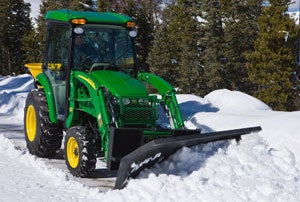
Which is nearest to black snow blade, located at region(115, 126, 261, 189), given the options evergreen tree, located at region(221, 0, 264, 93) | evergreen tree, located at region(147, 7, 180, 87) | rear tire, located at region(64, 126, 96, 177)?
rear tire, located at region(64, 126, 96, 177)

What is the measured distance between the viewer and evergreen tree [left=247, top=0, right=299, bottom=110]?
3112 cm

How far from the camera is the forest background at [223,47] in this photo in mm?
31547

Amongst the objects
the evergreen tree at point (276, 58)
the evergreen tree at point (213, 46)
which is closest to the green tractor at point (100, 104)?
the evergreen tree at point (276, 58)

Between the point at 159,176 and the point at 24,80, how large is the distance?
1784 cm

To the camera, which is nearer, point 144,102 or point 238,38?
point 144,102

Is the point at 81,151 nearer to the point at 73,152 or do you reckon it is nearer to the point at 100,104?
the point at 73,152

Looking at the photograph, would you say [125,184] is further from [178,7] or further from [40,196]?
[178,7]

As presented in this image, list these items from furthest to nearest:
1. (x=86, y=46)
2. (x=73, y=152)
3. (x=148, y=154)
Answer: (x=86, y=46), (x=73, y=152), (x=148, y=154)

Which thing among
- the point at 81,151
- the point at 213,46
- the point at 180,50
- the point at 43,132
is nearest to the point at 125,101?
the point at 81,151

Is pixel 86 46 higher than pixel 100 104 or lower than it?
higher

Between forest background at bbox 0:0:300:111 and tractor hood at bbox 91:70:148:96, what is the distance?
24951mm

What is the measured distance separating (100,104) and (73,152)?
2.95ft

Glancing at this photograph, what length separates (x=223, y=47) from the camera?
36.6 meters

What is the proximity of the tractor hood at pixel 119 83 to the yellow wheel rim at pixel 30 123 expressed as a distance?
2078 millimetres
